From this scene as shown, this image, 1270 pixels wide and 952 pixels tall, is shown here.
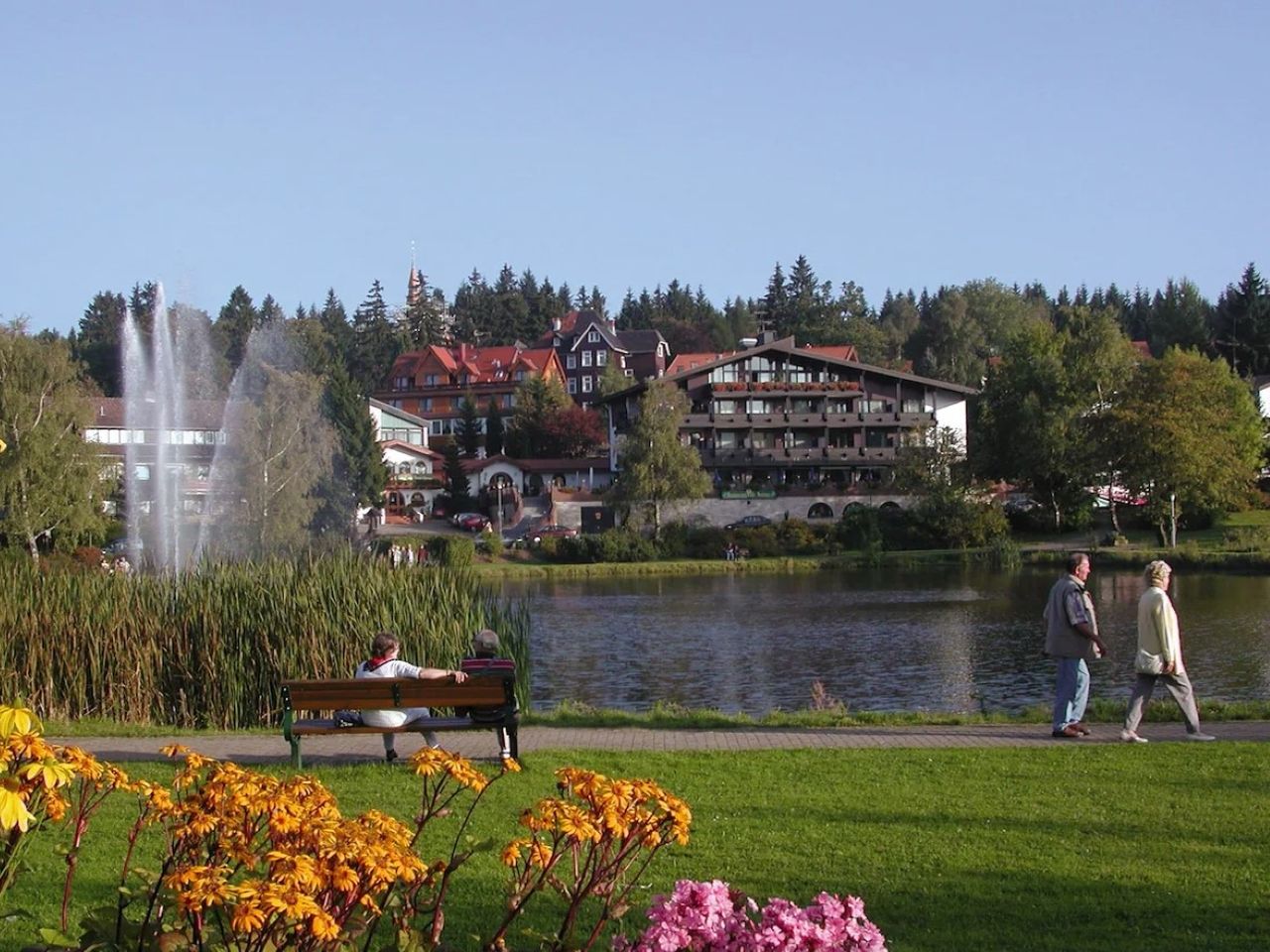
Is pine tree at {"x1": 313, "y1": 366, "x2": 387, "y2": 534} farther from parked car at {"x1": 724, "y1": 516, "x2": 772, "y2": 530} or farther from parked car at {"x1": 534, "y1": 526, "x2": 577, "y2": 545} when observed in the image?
parked car at {"x1": 724, "y1": 516, "x2": 772, "y2": 530}

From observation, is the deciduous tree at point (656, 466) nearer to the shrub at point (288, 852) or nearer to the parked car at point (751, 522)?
the parked car at point (751, 522)

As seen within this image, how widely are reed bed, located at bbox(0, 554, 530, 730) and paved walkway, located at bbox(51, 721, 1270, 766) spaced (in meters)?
1.69

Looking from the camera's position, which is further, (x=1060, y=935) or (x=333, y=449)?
(x=333, y=449)

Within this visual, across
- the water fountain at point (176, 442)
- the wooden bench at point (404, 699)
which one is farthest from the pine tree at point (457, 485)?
the wooden bench at point (404, 699)

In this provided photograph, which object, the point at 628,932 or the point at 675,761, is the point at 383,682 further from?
the point at 628,932

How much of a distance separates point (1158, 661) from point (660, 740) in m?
4.99

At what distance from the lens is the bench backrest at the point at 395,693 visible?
38.9 ft

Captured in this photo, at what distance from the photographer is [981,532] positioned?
243 feet

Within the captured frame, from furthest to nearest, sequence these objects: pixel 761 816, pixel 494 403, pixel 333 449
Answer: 1. pixel 494 403
2. pixel 333 449
3. pixel 761 816

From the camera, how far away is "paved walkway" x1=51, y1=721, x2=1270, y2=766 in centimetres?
1362

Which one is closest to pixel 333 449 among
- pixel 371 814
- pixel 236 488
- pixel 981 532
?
pixel 236 488

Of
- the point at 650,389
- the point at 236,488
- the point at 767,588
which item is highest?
the point at 650,389

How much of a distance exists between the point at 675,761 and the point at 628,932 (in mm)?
5643

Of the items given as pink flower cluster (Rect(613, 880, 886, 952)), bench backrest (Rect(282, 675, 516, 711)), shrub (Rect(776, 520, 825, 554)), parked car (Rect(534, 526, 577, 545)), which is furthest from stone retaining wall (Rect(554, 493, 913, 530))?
pink flower cluster (Rect(613, 880, 886, 952))
